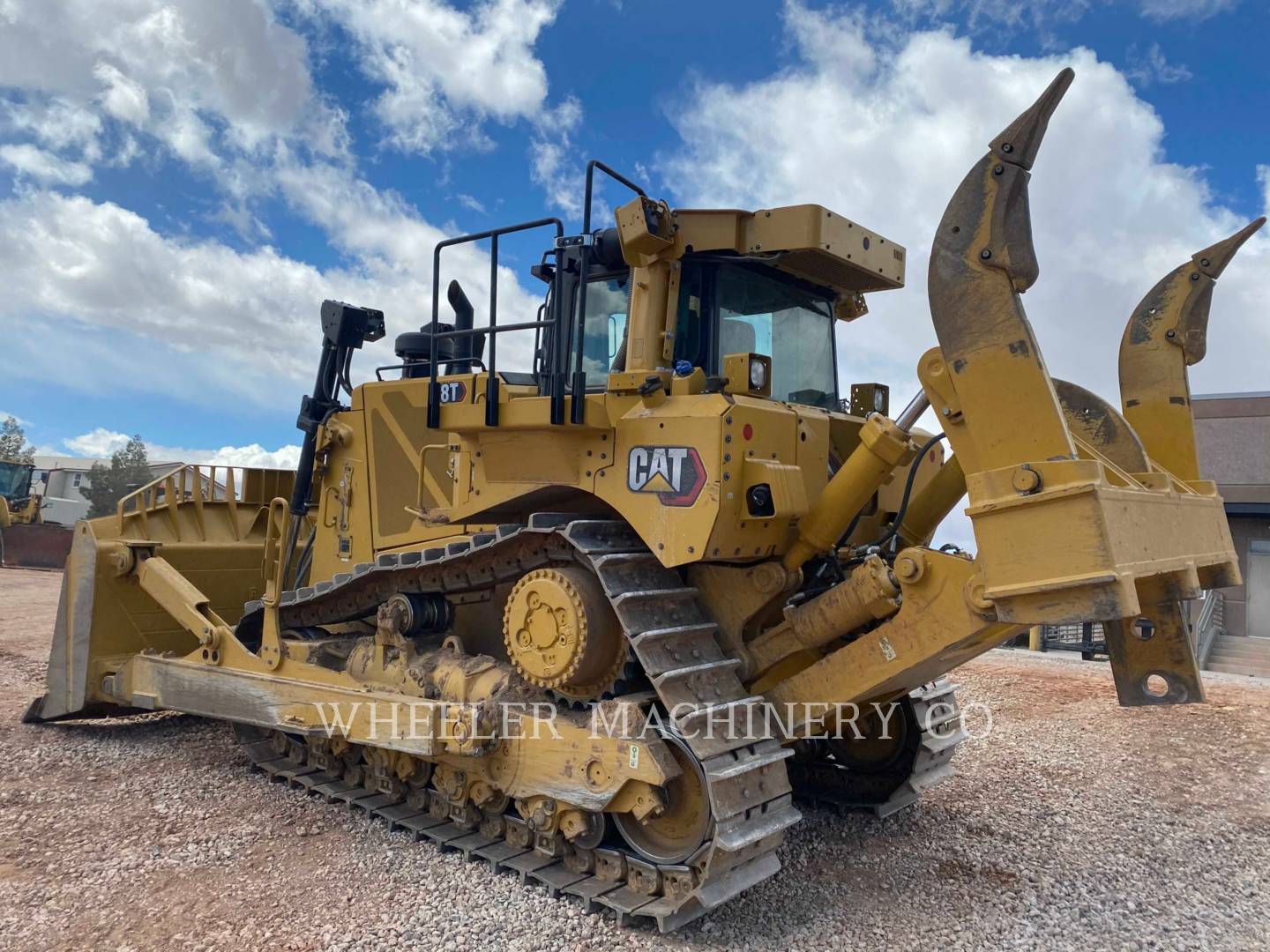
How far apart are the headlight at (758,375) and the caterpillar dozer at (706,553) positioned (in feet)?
0.07

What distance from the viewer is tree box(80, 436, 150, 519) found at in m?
36.7

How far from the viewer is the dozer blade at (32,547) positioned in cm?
2389

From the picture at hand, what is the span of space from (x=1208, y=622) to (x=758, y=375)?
621 inches

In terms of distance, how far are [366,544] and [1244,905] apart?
215 inches

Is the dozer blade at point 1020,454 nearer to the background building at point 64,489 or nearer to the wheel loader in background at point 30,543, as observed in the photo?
the wheel loader in background at point 30,543

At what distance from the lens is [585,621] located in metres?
4.44

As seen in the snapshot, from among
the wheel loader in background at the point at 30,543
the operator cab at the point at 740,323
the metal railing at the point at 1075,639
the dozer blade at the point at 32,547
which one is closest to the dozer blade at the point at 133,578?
the operator cab at the point at 740,323

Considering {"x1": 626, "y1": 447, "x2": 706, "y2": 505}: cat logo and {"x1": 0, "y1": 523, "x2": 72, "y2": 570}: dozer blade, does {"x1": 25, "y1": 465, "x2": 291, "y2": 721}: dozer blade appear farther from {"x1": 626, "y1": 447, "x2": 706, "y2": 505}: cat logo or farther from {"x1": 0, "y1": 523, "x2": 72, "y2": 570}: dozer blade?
{"x1": 0, "y1": 523, "x2": 72, "y2": 570}: dozer blade

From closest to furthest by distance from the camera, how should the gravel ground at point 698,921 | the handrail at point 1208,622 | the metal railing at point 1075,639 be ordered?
the gravel ground at point 698,921 → the metal railing at point 1075,639 → the handrail at point 1208,622

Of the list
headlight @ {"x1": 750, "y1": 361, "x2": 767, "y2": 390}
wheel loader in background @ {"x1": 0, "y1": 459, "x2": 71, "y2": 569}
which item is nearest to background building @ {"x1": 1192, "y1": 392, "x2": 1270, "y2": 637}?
headlight @ {"x1": 750, "y1": 361, "x2": 767, "y2": 390}

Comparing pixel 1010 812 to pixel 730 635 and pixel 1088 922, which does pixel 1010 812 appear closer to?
pixel 1088 922

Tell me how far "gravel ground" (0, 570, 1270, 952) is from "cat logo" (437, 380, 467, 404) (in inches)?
98.6

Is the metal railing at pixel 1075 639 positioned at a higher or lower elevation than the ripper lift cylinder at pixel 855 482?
lower

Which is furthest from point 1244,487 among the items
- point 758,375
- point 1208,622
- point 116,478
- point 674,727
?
point 116,478
